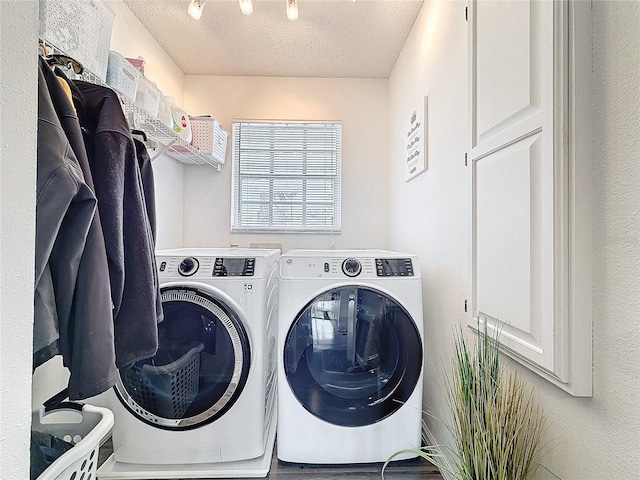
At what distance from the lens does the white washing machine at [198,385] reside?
1.57 m

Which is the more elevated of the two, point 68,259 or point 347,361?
point 68,259

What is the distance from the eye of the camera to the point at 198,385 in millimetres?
1599

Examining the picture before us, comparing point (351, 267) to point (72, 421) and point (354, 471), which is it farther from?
point (72, 421)

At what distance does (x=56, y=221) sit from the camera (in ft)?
2.29

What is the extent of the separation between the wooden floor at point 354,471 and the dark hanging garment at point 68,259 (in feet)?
3.73

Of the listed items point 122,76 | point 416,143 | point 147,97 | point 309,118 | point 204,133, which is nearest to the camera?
point 122,76

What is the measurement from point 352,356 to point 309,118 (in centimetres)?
202

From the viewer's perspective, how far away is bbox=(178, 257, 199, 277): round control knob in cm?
161

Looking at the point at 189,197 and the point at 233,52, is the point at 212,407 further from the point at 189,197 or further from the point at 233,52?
the point at 233,52

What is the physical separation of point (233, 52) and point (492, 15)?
1.98m

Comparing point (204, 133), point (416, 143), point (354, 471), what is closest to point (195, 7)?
point (204, 133)

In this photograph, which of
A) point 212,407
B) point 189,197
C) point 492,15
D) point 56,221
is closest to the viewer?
point 56,221

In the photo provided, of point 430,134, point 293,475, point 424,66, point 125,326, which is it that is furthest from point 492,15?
point 293,475

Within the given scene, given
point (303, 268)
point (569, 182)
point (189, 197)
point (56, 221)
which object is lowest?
point (303, 268)
